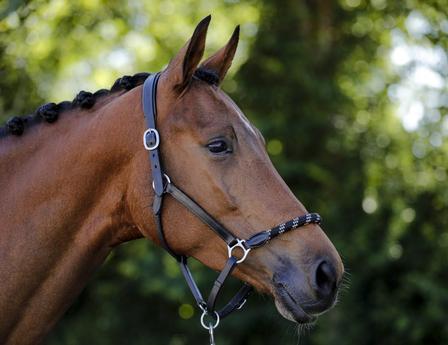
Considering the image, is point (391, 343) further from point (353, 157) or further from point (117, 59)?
point (117, 59)

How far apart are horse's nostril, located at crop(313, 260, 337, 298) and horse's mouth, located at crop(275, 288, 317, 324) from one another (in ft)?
0.38

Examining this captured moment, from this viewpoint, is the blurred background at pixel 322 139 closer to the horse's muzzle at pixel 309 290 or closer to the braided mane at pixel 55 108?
the braided mane at pixel 55 108

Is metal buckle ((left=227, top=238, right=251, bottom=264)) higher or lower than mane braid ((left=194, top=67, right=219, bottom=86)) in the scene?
lower

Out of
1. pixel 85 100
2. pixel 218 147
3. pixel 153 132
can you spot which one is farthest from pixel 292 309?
pixel 85 100

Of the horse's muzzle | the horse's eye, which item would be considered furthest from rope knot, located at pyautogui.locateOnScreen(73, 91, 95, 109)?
the horse's muzzle

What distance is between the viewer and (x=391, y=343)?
9.38 metres

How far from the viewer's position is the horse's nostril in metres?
3.14

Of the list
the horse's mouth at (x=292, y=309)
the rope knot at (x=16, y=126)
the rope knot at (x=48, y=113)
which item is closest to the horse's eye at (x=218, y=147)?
the horse's mouth at (x=292, y=309)

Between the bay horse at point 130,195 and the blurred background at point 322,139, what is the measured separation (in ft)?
15.7

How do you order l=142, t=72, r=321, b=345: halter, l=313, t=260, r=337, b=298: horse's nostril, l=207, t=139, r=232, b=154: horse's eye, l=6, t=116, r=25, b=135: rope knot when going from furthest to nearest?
1. l=6, t=116, r=25, b=135: rope knot
2. l=207, t=139, r=232, b=154: horse's eye
3. l=142, t=72, r=321, b=345: halter
4. l=313, t=260, r=337, b=298: horse's nostril

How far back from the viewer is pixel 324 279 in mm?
3176

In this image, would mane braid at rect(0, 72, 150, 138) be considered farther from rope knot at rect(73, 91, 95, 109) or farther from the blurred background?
the blurred background

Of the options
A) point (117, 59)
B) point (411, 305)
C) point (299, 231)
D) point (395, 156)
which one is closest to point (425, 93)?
point (395, 156)

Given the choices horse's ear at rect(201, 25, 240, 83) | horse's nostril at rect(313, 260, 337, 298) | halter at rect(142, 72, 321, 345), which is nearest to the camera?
horse's nostril at rect(313, 260, 337, 298)
